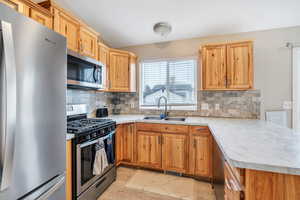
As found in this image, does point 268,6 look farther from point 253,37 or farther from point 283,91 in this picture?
point 283,91

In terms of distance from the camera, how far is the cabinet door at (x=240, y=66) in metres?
2.34

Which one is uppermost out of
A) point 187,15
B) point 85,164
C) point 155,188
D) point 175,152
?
point 187,15

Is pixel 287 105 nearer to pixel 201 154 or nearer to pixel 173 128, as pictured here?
pixel 201 154

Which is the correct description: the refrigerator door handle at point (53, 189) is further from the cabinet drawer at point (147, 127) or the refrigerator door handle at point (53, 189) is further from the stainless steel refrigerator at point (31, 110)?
the cabinet drawer at point (147, 127)

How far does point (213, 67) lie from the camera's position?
2523 mm

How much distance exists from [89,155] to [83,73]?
109 cm

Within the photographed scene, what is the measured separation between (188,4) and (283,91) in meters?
2.16

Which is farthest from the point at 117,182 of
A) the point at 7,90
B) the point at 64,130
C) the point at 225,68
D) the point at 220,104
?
the point at 225,68

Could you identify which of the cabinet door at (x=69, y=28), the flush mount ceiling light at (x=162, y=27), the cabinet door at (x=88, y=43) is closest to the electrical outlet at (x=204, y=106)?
the flush mount ceiling light at (x=162, y=27)

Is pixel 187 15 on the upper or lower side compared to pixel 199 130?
upper

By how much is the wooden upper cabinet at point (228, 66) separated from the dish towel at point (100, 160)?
1.91 meters

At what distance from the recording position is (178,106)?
10.1 feet

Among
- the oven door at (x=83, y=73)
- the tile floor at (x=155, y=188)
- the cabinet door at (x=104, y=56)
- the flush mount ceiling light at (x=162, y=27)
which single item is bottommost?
the tile floor at (x=155, y=188)

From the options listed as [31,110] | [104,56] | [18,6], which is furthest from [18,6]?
[104,56]
